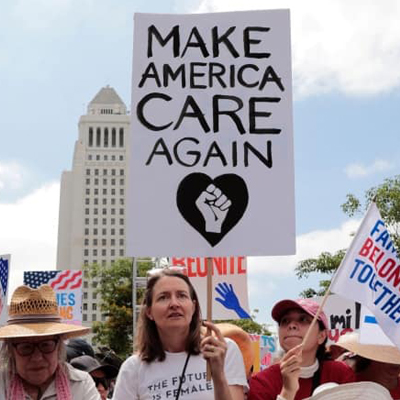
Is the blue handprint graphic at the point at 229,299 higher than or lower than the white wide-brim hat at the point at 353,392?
higher

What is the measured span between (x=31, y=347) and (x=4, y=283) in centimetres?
556

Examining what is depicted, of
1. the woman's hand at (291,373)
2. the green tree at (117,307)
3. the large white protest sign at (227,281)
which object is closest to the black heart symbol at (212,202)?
the woman's hand at (291,373)

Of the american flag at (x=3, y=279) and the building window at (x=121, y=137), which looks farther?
the building window at (x=121, y=137)

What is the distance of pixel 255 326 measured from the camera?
45.8 metres

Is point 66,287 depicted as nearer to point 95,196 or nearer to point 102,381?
point 102,381

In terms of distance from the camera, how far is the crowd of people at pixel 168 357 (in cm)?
338

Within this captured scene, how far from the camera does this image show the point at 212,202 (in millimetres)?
3877

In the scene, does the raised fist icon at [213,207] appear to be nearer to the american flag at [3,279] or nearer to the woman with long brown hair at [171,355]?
the woman with long brown hair at [171,355]

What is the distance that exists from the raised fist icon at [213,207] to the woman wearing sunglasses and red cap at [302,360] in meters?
0.56

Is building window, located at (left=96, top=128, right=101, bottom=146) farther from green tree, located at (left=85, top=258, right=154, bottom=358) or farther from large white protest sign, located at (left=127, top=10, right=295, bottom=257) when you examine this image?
large white protest sign, located at (left=127, top=10, right=295, bottom=257)

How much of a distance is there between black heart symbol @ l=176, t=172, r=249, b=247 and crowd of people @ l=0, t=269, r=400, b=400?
0.95 feet

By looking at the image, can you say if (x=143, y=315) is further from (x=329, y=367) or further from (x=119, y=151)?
(x=119, y=151)

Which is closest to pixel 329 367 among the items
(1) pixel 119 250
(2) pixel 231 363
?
(2) pixel 231 363

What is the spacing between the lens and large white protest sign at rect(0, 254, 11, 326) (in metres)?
8.40
